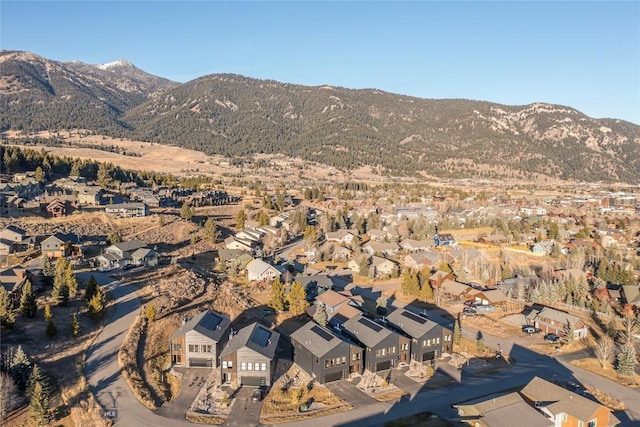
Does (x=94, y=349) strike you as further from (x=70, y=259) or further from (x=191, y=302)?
(x=70, y=259)

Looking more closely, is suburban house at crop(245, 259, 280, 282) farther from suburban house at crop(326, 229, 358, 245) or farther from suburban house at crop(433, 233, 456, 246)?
suburban house at crop(433, 233, 456, 246)

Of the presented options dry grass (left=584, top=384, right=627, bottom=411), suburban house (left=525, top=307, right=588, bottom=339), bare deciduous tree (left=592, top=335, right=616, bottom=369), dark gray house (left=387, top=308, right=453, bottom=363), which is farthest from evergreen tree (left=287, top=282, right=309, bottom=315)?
bare deciduous tree (left=592, top=335, right=616, bottom=369)

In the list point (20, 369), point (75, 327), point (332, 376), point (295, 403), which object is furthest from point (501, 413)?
point (75, 327)

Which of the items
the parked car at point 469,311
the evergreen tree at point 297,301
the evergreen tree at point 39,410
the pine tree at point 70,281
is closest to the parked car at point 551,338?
the parked car at point 469,311

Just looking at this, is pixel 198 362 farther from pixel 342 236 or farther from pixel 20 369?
pixel 342 236

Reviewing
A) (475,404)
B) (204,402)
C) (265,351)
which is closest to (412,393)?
(475,404)

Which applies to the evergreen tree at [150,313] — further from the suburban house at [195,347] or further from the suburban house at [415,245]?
the suburban house at [415,245]
